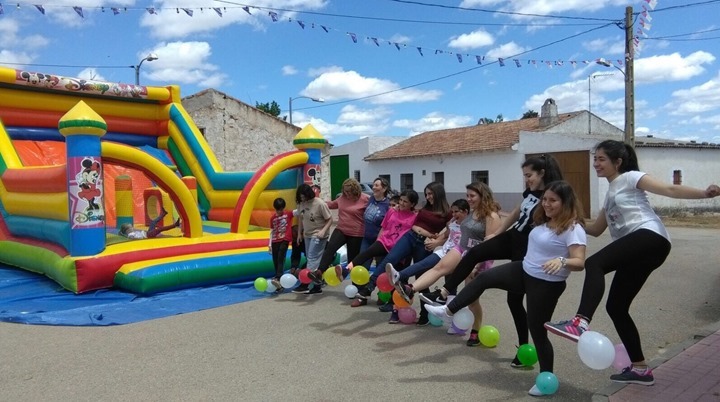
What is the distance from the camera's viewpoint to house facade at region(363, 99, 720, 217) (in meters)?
21.1

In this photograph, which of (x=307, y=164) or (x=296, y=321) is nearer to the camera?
(x=296, y=321)

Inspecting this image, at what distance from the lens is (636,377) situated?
387cm

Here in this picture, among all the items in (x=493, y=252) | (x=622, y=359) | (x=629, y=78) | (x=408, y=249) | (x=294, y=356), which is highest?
(x=629, y=78)

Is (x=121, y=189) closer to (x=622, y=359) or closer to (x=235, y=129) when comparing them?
(x=235, y=129)

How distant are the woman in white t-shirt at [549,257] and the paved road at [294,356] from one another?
1.96 ft

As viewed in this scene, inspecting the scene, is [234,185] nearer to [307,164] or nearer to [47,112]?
[307,164]

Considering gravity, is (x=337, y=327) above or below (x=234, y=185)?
below

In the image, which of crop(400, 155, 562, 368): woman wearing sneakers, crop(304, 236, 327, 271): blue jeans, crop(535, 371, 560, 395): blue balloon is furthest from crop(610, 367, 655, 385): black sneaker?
crop(304, 236, 327, 271): blue jeans

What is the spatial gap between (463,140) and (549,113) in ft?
14.7

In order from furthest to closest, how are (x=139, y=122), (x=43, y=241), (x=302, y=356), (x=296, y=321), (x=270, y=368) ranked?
(x=139, y=122) < (x=43, y=241) < (x=296, y=321) < (x=302, y=356) < (x=270, y=368)

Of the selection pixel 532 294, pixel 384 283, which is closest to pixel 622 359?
pixel 532 294

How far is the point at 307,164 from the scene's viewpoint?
9719mm

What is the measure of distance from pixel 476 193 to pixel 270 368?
2222 millimetres

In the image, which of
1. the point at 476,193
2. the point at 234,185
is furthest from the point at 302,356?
the point at 234,185
